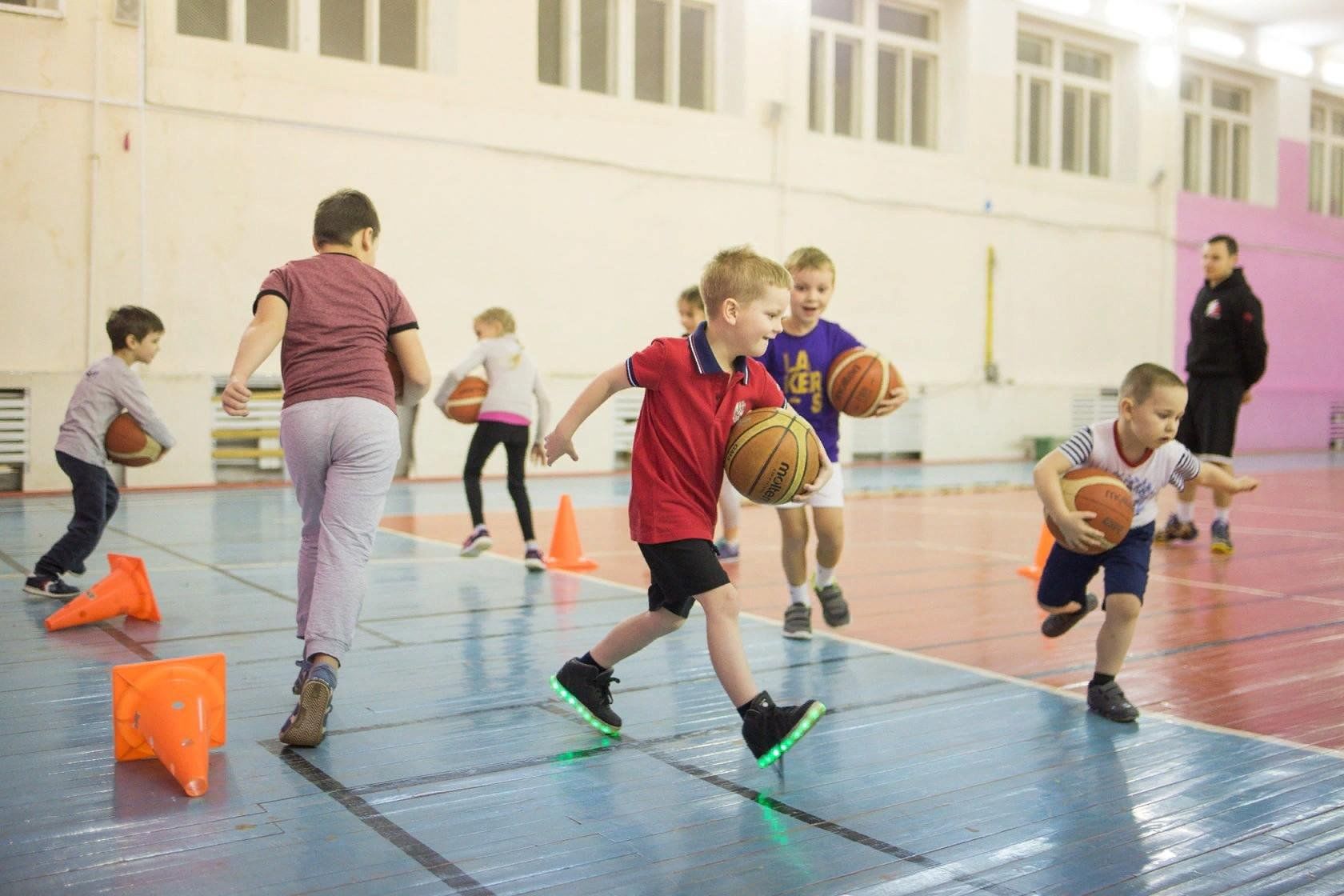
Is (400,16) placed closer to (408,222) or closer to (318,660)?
(408,222)

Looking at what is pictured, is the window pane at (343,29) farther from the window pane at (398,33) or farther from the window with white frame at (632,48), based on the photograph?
the window with white frame at (632,48)

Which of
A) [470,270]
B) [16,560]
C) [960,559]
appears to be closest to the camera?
[16,560]

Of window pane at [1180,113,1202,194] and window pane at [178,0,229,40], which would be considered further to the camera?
window pane at [1180,113,1202,194]

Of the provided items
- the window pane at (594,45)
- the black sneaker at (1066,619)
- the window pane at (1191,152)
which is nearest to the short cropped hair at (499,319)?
the black sneaker at (1066,619)

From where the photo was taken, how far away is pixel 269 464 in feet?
39.9

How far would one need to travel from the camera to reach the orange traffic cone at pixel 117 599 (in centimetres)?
488

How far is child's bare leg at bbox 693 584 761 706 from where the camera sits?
3174 millimetres

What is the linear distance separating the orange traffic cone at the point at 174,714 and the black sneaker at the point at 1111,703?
256cm

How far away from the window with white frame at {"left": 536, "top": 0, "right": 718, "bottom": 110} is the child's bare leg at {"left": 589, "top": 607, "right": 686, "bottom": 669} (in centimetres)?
1093

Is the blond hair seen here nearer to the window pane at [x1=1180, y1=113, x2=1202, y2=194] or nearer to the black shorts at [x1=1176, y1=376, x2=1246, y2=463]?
the black shorts at [x1=1176, y1=376, x2=1246, y2=463]

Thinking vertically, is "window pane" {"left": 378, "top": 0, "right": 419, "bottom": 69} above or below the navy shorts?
above

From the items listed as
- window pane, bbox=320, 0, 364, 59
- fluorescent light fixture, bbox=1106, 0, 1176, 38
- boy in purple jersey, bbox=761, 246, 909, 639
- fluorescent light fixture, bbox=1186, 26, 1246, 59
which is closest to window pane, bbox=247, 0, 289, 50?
window pane, bbox=320, 0, 364, 59

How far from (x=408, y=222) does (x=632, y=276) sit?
109 inches

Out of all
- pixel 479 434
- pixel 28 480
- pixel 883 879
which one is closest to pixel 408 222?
pixel 28 480
